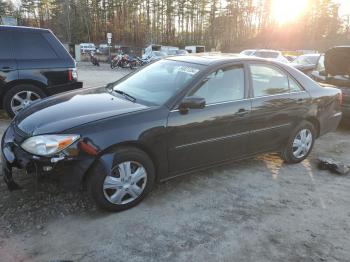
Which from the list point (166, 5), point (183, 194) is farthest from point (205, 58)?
point (166, 5)

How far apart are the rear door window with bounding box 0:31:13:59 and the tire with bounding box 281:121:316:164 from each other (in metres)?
5.19

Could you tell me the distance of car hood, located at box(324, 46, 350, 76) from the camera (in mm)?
7184

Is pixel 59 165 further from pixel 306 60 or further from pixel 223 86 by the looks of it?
pixel 306 60

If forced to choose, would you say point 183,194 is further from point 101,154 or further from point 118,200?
point 101,154

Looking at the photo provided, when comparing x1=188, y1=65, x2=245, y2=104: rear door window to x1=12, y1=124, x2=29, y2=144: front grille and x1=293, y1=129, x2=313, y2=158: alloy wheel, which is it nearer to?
x1=293, y1=129, x2=313, y2=158: alloy wheel

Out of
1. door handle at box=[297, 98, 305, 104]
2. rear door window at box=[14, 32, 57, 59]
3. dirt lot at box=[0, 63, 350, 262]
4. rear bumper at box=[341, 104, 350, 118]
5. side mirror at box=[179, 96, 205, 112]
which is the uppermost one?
rear door window at box=[14, 32, 57, 59]

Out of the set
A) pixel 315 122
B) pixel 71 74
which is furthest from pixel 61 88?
pixel 315 122

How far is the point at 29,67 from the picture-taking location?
665 centimetres

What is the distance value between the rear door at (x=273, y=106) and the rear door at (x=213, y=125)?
0.18m

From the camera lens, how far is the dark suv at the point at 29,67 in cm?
656

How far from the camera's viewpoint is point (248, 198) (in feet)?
13.2

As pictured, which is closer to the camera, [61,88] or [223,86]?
[223,86]

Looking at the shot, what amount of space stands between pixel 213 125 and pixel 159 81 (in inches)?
33.9

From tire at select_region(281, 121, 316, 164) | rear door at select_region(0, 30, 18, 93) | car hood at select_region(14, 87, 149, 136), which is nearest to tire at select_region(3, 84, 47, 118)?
rear door at select_region(0, 30, 18, 93)
